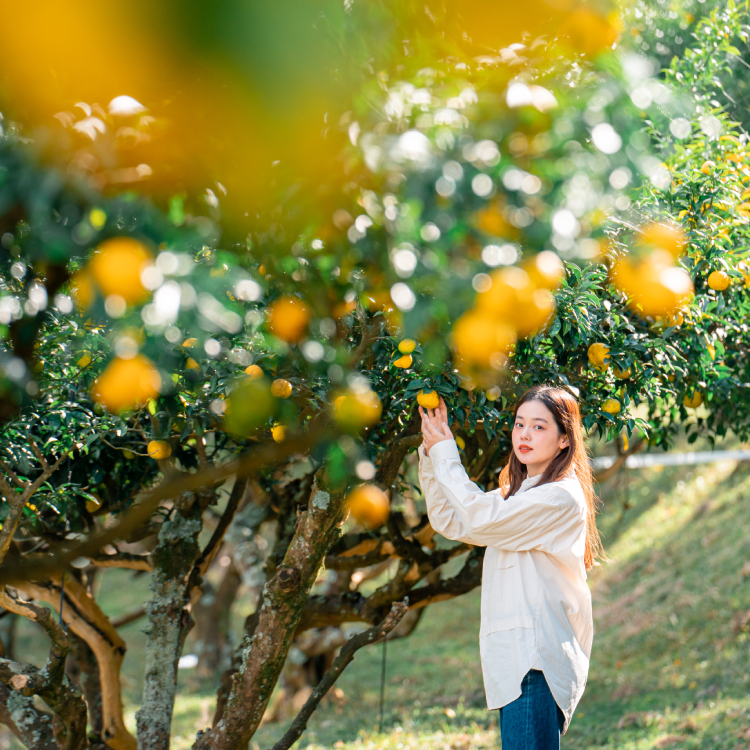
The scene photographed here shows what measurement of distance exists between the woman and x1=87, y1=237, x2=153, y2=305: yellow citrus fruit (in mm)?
1192

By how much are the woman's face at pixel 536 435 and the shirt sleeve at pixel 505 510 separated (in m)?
0.15

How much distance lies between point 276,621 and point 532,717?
0.95 meters

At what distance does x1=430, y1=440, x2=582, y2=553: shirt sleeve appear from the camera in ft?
6.17

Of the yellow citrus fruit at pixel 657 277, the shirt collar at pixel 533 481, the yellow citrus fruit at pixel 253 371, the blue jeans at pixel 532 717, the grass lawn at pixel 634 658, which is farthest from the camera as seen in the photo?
the grass lawn at pixel 634 658

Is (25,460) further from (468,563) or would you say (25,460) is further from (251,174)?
(468,563)

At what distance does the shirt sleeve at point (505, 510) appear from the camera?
188 cm

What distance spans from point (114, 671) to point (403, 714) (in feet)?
10.7

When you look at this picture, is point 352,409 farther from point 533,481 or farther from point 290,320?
point 533,481

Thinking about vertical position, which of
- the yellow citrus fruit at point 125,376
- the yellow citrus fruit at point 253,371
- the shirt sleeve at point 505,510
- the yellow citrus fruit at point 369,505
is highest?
the yellow citrus fruit at point 253,371

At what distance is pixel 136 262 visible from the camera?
0.87 meters

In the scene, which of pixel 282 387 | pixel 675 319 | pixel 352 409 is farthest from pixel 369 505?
pixel 675 319

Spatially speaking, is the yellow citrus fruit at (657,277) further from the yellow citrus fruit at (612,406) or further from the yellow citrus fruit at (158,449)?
the yellow citrus fruit at (158,449)

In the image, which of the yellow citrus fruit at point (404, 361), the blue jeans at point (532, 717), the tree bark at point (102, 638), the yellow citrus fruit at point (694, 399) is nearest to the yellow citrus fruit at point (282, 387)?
the yellow citrus fruit at point (404, 361)

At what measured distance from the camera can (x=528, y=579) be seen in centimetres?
194
